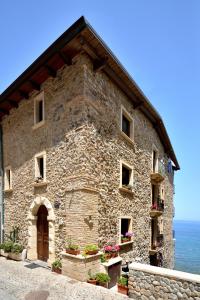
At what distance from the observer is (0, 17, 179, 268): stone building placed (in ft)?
31.7

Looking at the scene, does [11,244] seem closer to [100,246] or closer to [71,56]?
[100,246]

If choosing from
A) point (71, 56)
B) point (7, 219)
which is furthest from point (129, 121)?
point (7, 219)

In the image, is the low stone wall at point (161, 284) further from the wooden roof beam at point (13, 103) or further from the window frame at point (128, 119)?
the wooden roof beam at point (13, 103)

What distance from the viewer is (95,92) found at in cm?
1066

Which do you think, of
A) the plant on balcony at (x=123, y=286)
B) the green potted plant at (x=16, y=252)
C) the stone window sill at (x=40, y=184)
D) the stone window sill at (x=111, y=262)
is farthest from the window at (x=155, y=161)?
the plant on balcony at (x=123, y=286)

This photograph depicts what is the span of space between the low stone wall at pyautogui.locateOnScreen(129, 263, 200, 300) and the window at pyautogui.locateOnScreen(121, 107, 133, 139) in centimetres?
768

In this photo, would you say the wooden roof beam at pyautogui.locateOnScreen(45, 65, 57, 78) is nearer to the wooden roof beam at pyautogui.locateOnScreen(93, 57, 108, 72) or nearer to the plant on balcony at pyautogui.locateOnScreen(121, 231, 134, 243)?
the wooden roof beam at pyautogui.locateOnScreen(93, 57, 108, 72)

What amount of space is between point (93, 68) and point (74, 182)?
4.92m

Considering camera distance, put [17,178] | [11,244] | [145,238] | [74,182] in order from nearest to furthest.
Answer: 1. [74,182]
2. [11,244]
3. [17,178]
4. [145,238]

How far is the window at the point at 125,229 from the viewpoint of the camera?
41.0 ft

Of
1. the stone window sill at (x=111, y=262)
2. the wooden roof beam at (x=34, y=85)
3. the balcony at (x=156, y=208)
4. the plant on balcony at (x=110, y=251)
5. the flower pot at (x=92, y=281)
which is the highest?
the wooden roof beam at (x=34, y=85)

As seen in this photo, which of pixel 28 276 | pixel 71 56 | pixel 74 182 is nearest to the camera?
pixel 28 276

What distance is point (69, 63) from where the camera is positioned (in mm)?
10391

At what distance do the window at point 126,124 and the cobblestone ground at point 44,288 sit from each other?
7903mm
